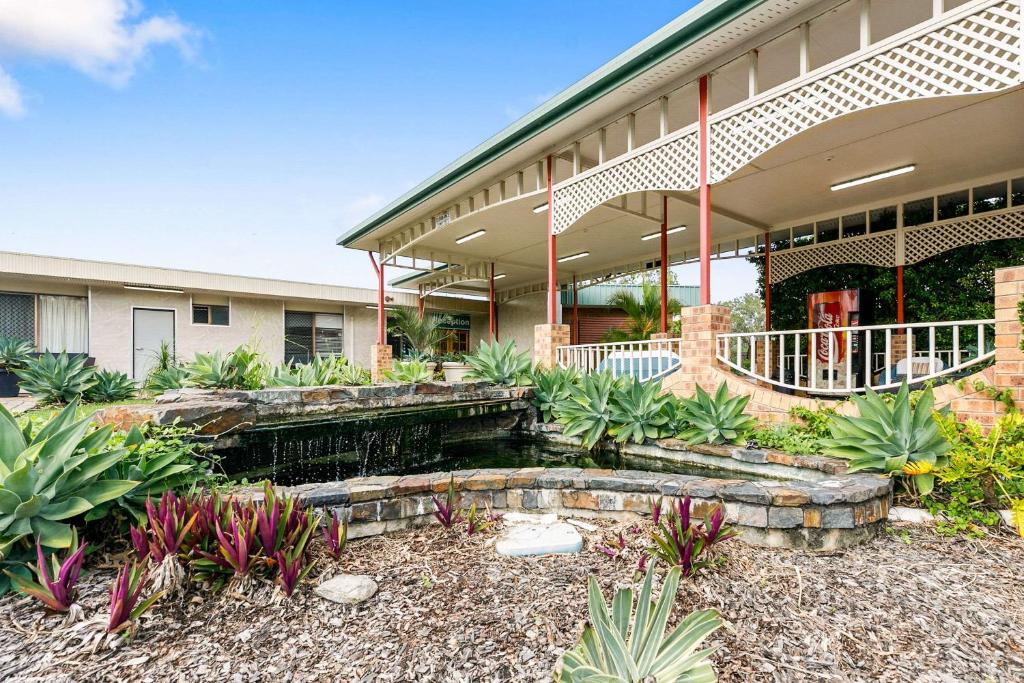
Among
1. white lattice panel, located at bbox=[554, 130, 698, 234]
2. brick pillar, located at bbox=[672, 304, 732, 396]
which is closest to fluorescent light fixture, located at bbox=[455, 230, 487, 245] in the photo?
white lattice panel, located at bbox=[554, 130, 698, 234]

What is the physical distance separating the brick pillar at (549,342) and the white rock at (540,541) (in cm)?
Result: 418

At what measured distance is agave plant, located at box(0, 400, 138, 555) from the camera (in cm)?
170

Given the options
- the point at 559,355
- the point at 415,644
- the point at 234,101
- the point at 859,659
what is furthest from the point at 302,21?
the point at 859,659

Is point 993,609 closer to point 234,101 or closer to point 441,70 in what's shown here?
point 441,70

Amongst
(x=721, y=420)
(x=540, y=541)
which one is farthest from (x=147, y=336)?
(x=721, y=420)

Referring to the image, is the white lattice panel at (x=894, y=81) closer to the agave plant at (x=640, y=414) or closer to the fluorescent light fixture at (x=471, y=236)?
the agave plant at (x=640, y=414)

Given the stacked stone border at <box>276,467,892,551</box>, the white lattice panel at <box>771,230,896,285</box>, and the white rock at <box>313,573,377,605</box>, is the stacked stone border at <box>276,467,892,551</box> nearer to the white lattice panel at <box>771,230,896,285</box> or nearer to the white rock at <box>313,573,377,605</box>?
the white rock at <box>313,573,377,605</box>

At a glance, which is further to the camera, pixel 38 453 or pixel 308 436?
pixel 308 436

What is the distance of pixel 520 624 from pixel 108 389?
291 inches

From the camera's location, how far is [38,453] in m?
1.88

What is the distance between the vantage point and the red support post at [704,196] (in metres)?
4.69

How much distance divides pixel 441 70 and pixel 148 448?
1121cm

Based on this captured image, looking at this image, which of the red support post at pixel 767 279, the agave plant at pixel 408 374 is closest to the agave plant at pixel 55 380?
the agave plant at pixel 408 374

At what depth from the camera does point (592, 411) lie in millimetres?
4637
